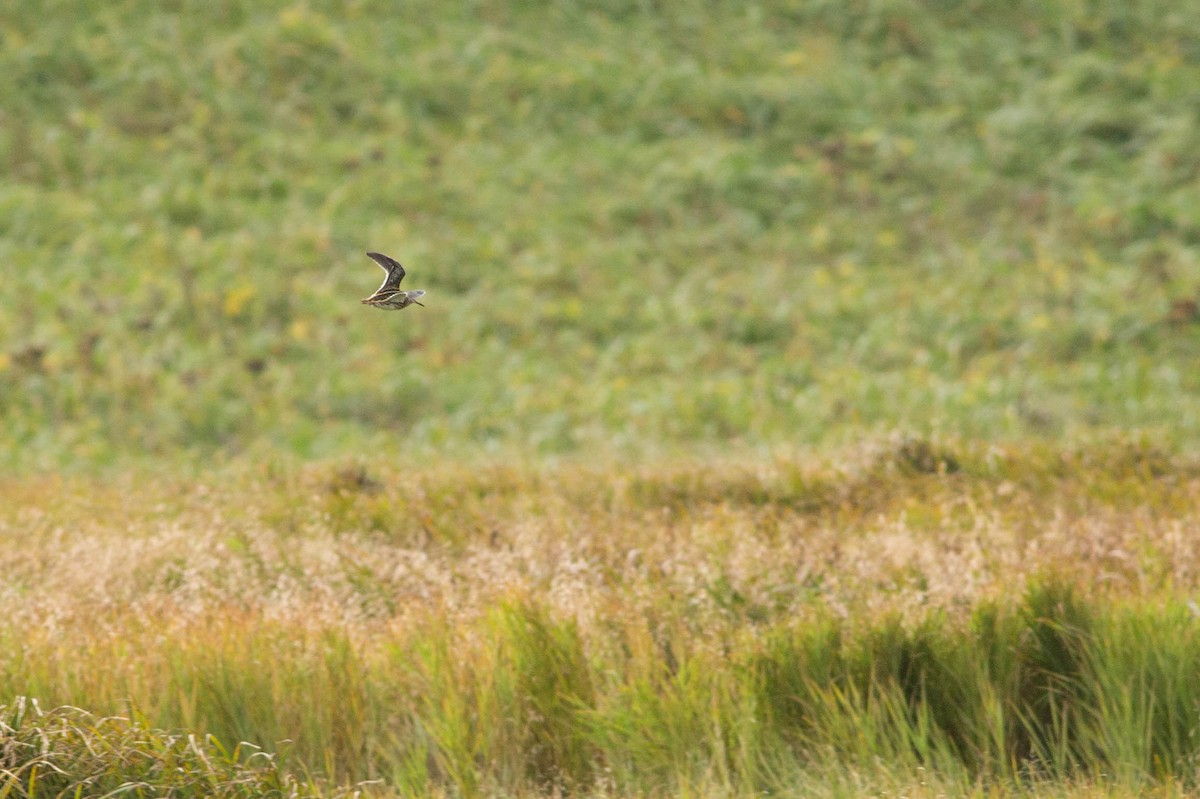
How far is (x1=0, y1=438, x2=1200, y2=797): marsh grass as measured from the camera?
13.2ft

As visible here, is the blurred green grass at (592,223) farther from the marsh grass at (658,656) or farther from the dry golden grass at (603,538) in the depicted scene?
the marsh grass at (658,656)

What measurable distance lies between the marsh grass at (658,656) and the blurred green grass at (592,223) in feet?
Answer: 14.7

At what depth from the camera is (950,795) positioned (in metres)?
3.67

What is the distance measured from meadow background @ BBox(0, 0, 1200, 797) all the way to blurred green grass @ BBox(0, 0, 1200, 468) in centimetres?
6

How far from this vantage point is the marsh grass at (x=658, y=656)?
4031 millimetres

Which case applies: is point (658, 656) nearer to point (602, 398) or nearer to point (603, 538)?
point (603, 538)

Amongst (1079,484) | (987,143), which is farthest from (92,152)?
(1079,484)

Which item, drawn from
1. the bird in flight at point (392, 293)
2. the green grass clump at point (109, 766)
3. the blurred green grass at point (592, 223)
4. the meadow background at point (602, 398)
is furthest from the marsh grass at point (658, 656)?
the blurred green grass at point (592, 223)

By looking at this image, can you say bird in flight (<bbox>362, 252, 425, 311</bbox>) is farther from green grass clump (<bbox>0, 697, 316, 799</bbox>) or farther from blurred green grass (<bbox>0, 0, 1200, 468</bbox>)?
blurred green grass (<bbox>0, 0, 1200, 468</bbox>)

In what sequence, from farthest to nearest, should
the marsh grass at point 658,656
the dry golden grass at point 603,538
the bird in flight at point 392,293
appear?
the dry golden grass at point 603,538, the marsh grass at point 658,656, the bird in flight at point 392,293

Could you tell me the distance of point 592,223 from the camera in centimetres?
1675

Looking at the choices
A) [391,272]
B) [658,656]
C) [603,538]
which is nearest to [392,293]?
[391,272]

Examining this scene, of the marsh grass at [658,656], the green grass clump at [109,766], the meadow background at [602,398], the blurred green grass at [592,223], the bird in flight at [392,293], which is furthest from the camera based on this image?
the blurred green grass at [592,223]

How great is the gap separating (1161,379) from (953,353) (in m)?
1.88
